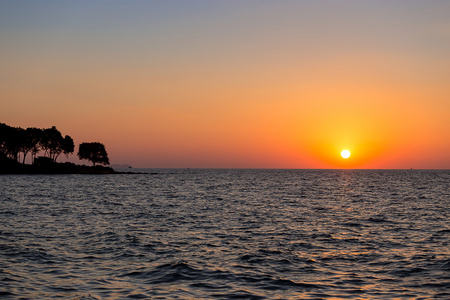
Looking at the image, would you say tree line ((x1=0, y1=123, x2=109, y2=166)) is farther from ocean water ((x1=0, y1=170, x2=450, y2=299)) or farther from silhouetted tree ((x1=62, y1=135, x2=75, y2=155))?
ocean water ((x1=0, y1=170, x2=450, y2=299))

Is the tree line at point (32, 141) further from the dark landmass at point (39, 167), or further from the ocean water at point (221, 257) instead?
the ocean water at point (221, 257)

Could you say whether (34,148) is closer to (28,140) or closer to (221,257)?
(28,140)

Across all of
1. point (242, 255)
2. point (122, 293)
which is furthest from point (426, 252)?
point (122, 293)

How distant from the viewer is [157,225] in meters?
34.4

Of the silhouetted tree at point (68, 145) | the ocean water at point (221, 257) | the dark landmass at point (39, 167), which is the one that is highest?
the silhouetted tree at point (68, 145)

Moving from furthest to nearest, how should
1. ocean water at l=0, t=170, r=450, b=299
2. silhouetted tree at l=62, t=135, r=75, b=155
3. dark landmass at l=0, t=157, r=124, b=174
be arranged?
silhouetted tree at l=62, t=135, r=75, b=155, dark landmass at l=0, t=157, r=124, b=174, ocean water at l=0, t=170, r=450, b=299

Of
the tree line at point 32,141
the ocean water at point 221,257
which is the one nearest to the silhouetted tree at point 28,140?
the tree line at point 32,141

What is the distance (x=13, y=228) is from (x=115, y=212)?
13.4 meters

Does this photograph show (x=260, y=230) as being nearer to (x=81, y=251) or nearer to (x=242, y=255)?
(x=242, y=255)

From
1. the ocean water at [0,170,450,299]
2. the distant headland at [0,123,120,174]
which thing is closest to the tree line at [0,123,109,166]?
the distant headland at [0,123,120,174]

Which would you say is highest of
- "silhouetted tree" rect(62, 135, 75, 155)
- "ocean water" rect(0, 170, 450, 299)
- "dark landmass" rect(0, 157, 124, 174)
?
"silhouetted tree" rect(62, 135, 75, 155)

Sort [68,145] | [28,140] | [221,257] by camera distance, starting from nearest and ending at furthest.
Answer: [221,257], [28,140], [68,145]

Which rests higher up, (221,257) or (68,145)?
(68,145)

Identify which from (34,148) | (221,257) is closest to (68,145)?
(34,148)
